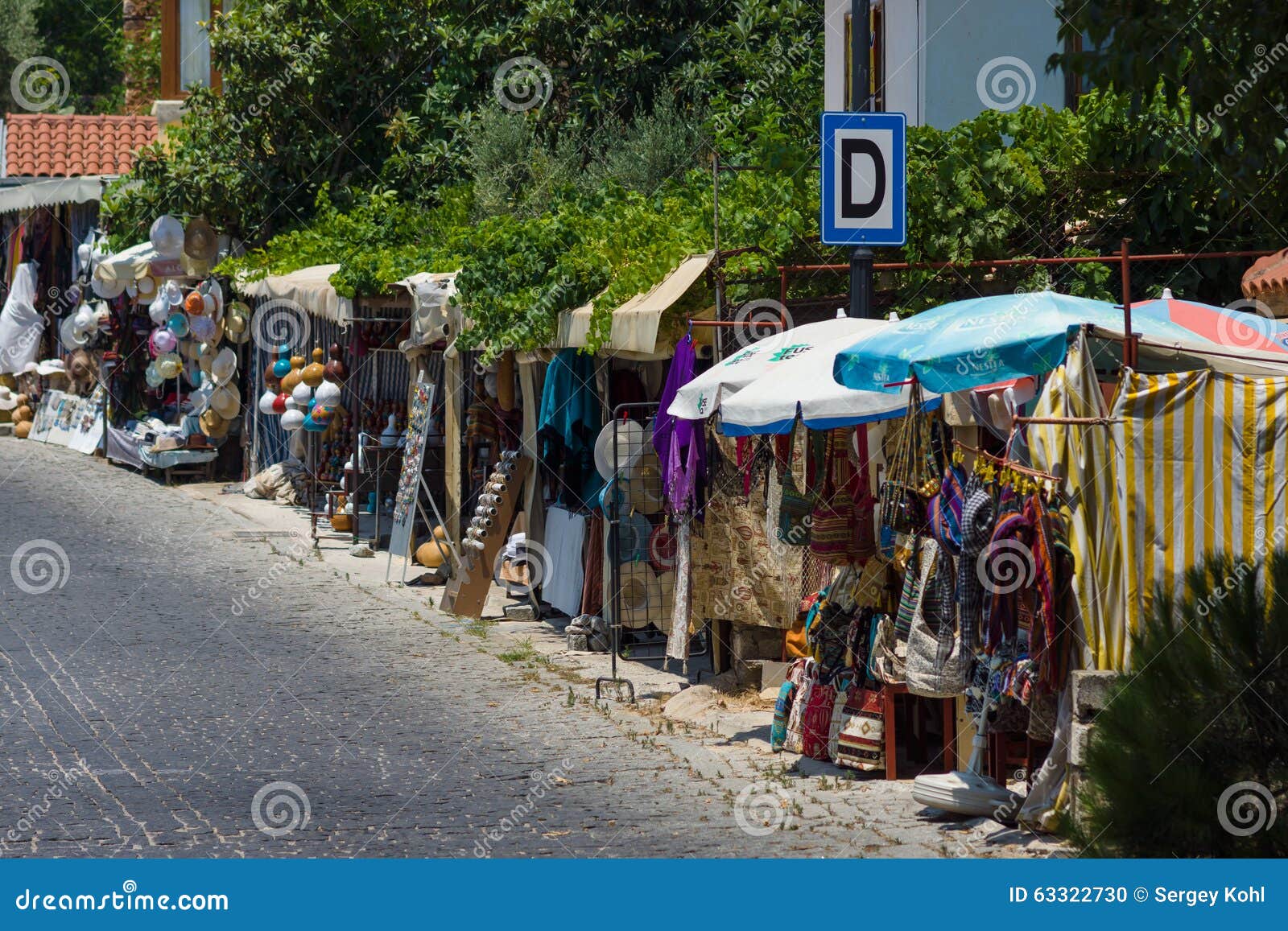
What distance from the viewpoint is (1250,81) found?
805cm

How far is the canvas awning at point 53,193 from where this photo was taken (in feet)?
85.9

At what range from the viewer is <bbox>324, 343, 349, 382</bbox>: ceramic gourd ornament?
19264 millimetres

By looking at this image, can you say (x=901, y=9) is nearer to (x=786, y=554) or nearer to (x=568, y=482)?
(x=568, y=482)

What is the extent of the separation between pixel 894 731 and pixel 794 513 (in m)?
1.37

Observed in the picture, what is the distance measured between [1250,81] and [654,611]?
572 centimetres
